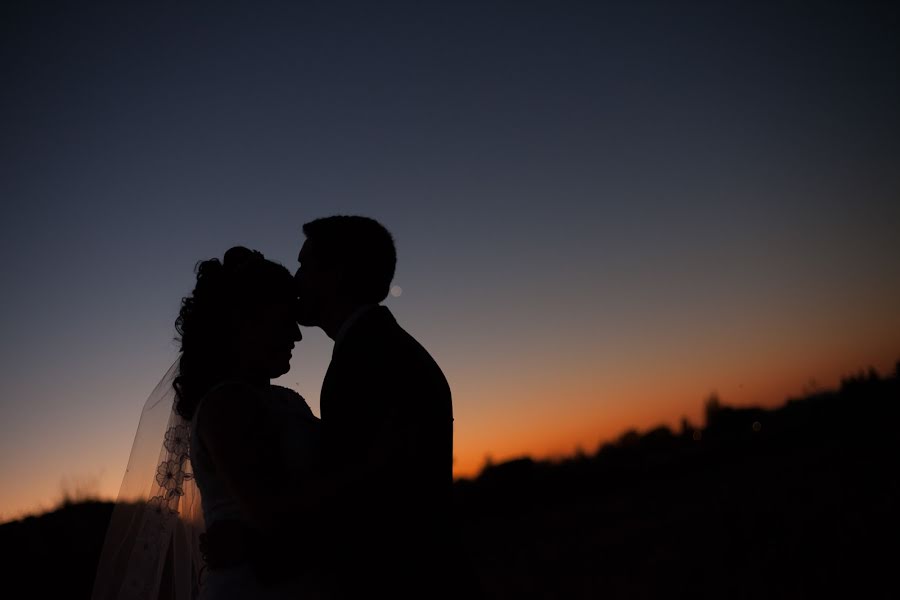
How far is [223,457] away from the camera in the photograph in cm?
261

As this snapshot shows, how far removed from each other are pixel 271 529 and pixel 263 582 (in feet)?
1.04

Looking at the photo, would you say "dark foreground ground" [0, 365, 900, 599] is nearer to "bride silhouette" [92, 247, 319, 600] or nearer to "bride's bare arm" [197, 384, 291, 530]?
"bride silhouette" [92, 247, 319, 600]

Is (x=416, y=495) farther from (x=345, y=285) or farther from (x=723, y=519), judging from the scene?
(x=723, y=519)

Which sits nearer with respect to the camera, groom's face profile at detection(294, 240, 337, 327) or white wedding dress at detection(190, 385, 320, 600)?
white wedding dress at detection(190, 385, 320, 600)

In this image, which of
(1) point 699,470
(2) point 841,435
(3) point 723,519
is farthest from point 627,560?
(2) point 841,435

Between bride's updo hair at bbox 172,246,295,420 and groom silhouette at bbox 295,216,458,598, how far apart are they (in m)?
0.48

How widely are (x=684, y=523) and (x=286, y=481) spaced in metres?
18.8

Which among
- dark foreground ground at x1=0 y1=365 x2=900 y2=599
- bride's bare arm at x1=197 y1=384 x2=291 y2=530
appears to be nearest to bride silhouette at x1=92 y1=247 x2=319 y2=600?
bride's bare arm at x1=197 y1=384 x2=291 y2=530

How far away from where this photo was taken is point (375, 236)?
3.08 m

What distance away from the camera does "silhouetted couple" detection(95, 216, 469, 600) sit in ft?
8.25

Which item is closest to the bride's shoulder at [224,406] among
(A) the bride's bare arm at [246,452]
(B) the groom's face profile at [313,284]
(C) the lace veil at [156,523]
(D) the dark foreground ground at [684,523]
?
(A) the bride's bare arm at [246,452]

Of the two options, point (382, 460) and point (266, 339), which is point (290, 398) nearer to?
point (266, 339)

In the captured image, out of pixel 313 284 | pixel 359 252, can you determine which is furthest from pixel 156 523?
pixel 359 252

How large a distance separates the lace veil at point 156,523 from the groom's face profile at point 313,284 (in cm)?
115
